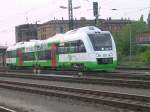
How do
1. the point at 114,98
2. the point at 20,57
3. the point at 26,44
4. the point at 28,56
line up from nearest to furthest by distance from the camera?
the point at 114,98 → the point at 28,56 → the point at 26,44 → the point at 20,57

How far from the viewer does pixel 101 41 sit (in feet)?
110

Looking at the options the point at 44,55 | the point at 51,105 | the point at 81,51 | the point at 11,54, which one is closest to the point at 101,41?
the point at 81,51

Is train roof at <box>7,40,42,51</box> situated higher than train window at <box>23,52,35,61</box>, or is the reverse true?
train roof at <box>7,40,42,51</box>

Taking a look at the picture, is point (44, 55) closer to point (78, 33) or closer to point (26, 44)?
point (26, 44)

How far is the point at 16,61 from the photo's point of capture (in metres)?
52.4

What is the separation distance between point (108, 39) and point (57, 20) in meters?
96.6

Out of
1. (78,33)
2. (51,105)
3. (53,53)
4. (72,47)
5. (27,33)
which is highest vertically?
(27,33)

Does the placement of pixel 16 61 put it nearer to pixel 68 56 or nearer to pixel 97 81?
pixel 68 56

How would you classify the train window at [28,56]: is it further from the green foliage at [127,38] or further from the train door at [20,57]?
the green foliage at [127,38]

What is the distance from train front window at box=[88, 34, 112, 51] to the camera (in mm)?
33062

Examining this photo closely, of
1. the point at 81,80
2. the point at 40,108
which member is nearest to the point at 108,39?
the point at 81,80

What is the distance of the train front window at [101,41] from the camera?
Answer: 33.1 m

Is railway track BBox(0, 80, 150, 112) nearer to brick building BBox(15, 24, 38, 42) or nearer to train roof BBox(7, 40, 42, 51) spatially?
train roof BBox(7, 40, 42, 51)

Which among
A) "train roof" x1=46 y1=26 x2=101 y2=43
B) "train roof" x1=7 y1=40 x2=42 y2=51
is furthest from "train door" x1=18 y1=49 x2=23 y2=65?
"train roof" x1=46 y1=26 x2=101 y2=43
